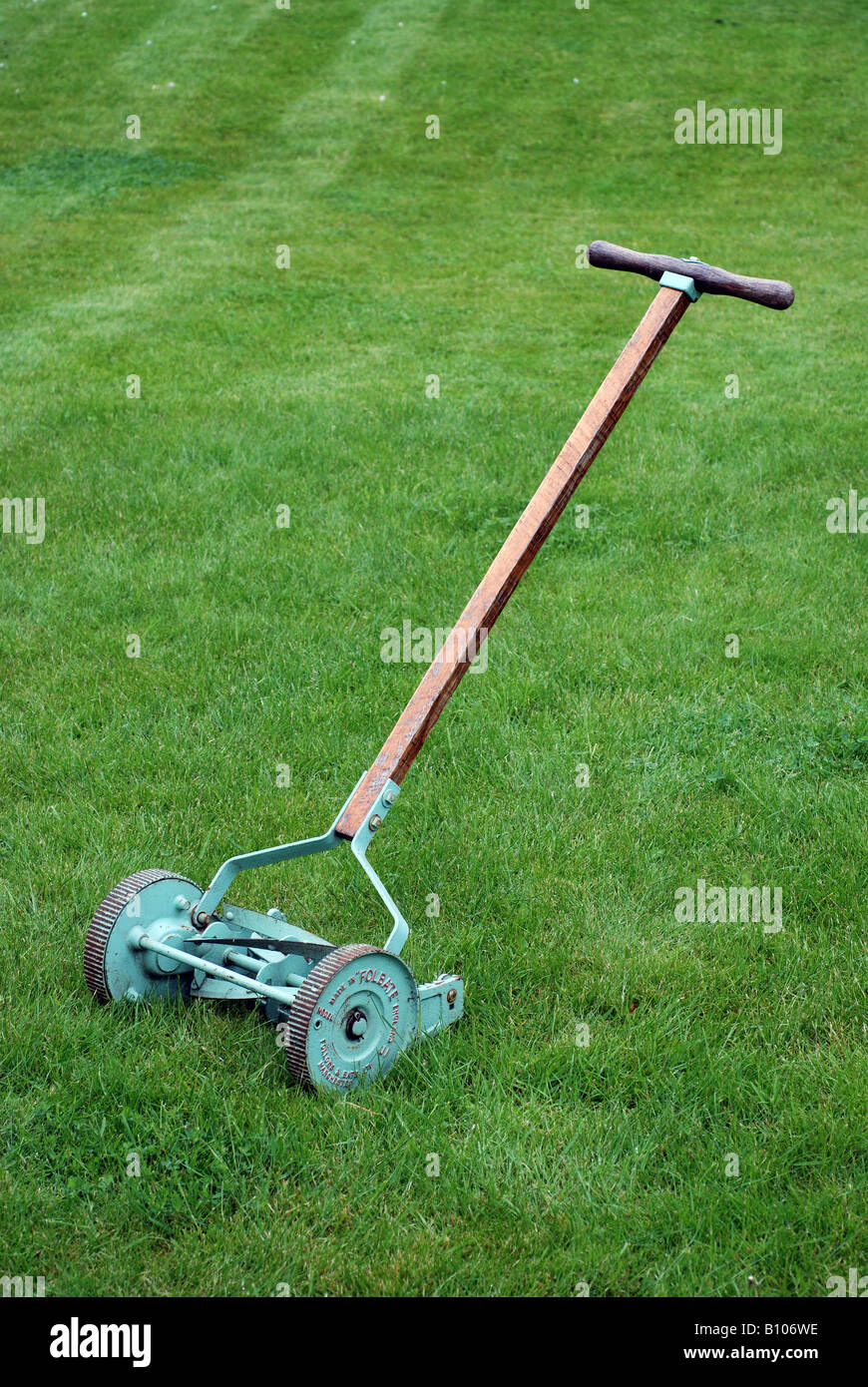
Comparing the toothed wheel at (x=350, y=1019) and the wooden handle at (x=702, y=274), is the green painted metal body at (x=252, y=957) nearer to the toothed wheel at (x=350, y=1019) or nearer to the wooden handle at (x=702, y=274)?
the toothed wheel at (x=350, y=1019)

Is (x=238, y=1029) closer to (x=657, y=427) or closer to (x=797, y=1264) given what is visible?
(x=797, y=1264)

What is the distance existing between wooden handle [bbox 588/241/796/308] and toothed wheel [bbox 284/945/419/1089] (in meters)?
2.02

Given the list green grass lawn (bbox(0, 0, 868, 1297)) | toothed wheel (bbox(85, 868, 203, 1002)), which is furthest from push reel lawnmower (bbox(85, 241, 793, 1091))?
green grass lawn (bbox(0, 0, 868, 1297))

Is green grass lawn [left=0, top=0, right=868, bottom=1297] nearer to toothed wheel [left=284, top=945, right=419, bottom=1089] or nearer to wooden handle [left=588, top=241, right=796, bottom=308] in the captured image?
toothed wheel [left=284, top=945, right=419, bottom=1089]

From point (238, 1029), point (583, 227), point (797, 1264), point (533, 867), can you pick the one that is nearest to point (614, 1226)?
point (797, 1264)

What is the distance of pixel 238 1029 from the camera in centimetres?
347

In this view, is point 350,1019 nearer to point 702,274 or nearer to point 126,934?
point 126,934

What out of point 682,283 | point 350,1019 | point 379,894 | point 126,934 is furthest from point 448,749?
point 682,283

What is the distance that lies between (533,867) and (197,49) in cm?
2223

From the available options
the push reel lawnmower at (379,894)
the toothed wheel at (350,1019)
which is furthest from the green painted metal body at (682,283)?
the toothed wheel at (350,1019)

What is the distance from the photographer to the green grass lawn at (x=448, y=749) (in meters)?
2.95

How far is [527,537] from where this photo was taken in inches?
140

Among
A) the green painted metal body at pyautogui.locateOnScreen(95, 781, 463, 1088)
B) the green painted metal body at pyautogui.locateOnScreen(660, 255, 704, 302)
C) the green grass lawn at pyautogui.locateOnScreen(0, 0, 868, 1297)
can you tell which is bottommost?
the green grass lawn at pyautogui.locateOnScreen(0, 0, 868, 1297)

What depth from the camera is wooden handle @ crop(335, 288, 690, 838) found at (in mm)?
3506
